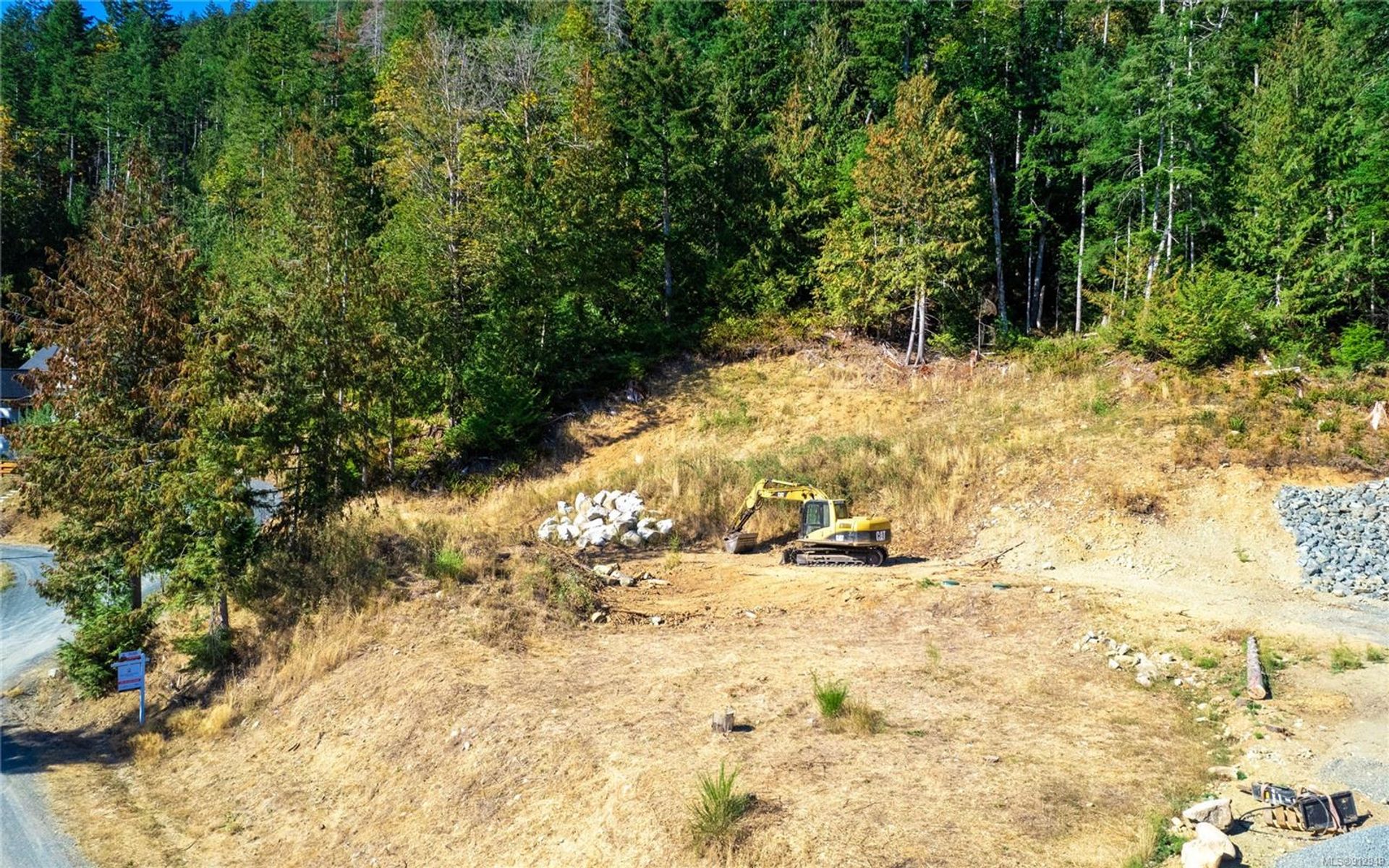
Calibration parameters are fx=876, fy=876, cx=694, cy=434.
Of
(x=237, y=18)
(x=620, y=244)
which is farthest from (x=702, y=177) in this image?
(x=237, y=18)

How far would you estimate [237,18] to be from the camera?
306ft

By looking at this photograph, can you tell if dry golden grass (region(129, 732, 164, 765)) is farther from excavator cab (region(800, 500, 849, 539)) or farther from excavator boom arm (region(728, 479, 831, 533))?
excavator cab (region(800, 500, 849, 539))

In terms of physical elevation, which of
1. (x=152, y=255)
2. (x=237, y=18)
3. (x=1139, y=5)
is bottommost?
(x=152, y=255)

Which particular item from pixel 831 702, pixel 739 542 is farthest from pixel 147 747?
pixel 739 542

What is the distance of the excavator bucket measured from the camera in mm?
24047

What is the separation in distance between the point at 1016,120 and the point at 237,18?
3458 inches

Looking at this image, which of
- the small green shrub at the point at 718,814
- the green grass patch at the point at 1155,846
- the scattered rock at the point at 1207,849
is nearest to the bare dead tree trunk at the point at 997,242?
the green grass patch at the point at 1155,846

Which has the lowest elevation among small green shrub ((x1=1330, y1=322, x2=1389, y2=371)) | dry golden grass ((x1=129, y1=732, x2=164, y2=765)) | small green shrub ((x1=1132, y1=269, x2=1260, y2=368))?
dry golden grass ((x1=129, y1=732, x2=164, y2=765))

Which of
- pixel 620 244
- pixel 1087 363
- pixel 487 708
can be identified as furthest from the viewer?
pixel 620 244

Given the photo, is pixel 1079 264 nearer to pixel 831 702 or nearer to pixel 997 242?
pixel 997 242

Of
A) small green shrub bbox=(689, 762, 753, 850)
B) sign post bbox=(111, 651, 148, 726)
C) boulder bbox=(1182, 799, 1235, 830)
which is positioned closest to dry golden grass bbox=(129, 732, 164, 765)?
sign post bbox=(111, 651, 148, 726)

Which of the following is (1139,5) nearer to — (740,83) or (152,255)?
(740,83)

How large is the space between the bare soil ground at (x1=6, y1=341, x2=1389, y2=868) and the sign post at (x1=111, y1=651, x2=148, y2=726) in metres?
0.68

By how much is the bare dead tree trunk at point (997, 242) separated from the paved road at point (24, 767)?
33773 mm
